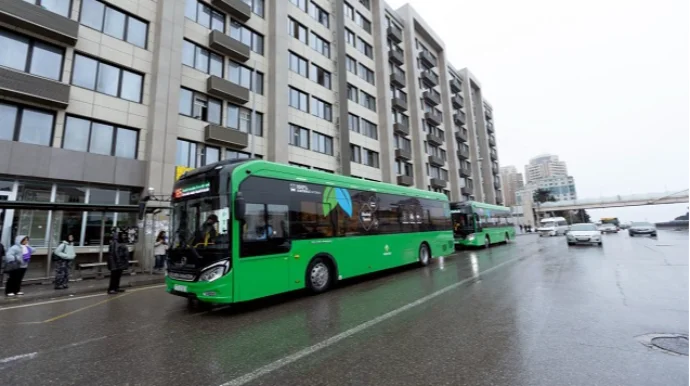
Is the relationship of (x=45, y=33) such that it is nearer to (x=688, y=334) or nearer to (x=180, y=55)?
(x=180, y=55)

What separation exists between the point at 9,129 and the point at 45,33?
446 cm

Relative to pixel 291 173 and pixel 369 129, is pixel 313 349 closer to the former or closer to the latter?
pixel 291 173

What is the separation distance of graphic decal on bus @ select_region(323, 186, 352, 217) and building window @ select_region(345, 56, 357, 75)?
24.6 m

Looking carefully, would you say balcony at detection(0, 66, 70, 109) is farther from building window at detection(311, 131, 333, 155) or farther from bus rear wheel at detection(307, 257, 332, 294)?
building window at detection(311, 131, 333, 155)

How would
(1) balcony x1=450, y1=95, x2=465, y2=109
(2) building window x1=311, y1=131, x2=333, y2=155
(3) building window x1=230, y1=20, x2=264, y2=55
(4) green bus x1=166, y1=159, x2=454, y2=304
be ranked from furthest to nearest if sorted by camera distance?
(1) balcony x1=450, y1=95, x2=465, y2=109 → (2) building window x1=311, y1=131, x2=333, y2=155 → (3) building window x1=230, y1=20, x2=264, y2=55 → (4) green bus x1=166, y1=159, x2=454, y2=304

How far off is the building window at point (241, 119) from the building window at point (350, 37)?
15066 mm

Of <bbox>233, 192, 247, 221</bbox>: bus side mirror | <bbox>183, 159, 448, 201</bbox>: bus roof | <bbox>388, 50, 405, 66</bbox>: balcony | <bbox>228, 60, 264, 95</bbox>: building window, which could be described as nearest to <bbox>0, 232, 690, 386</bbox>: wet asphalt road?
<bbox>233, 192, 247, 221</bbox>: bus side mirror

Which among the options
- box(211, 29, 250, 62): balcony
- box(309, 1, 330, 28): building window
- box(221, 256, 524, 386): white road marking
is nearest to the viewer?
box(221, 256, 524, 386): white road marking

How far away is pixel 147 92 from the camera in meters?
17.1

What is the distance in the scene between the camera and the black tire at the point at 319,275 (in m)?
7.96

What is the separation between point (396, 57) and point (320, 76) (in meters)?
13.6

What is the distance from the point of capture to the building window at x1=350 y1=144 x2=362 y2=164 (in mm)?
29600

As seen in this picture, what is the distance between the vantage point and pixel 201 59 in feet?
64.0

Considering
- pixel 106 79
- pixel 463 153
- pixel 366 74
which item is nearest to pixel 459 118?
pixel 463 153
